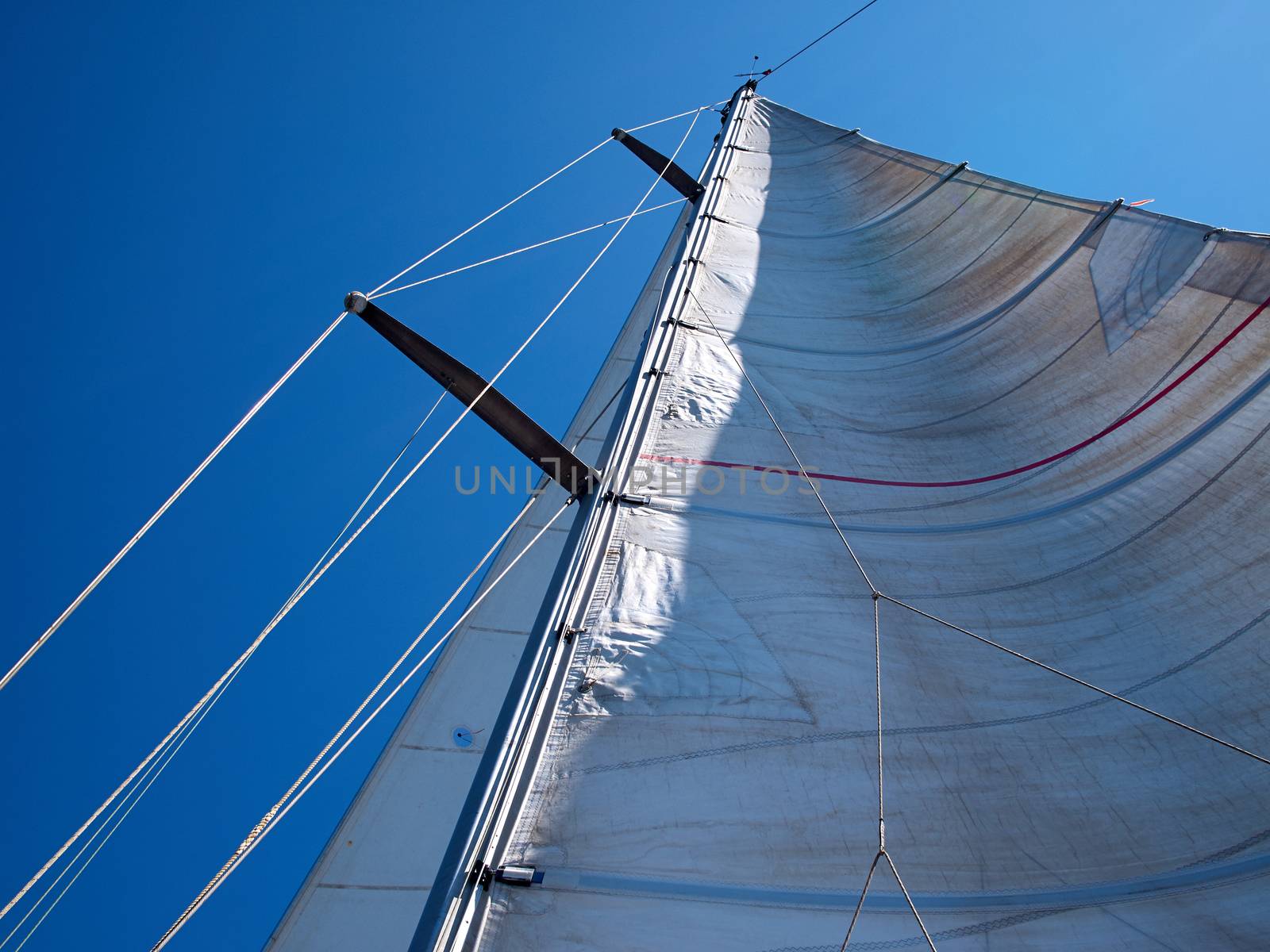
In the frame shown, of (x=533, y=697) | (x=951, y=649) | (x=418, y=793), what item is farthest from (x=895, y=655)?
(x=418, y=793)

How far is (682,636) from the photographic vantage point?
2.51 meters

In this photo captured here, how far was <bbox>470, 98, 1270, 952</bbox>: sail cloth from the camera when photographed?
1770mm

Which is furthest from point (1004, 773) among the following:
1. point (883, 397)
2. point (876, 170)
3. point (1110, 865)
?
point (876, 170)

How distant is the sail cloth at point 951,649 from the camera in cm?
177

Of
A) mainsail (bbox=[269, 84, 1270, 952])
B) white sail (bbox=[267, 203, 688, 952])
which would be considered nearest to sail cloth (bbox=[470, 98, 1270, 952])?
mainsail (bbox=[269, 84, 1270, 952])

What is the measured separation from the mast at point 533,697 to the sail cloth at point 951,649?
0.18ft

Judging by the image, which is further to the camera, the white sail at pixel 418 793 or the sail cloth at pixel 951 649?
the white sail at pixel 418 793

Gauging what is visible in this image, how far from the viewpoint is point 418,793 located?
3.95m

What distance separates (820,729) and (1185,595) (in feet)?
4.19

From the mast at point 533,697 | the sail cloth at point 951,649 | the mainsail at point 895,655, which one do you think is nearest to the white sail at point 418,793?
the mainsail at point 895,655

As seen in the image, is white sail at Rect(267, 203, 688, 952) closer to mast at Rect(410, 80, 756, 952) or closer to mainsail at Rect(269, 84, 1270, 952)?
mainsail at Rect(269, 84, 1270, 952)

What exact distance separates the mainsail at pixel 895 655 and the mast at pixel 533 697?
0.01m

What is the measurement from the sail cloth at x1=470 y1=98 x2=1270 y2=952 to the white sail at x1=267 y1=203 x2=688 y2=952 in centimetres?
14

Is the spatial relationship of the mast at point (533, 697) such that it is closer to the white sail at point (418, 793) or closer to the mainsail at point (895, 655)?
the mainsail at point (895, 655)
